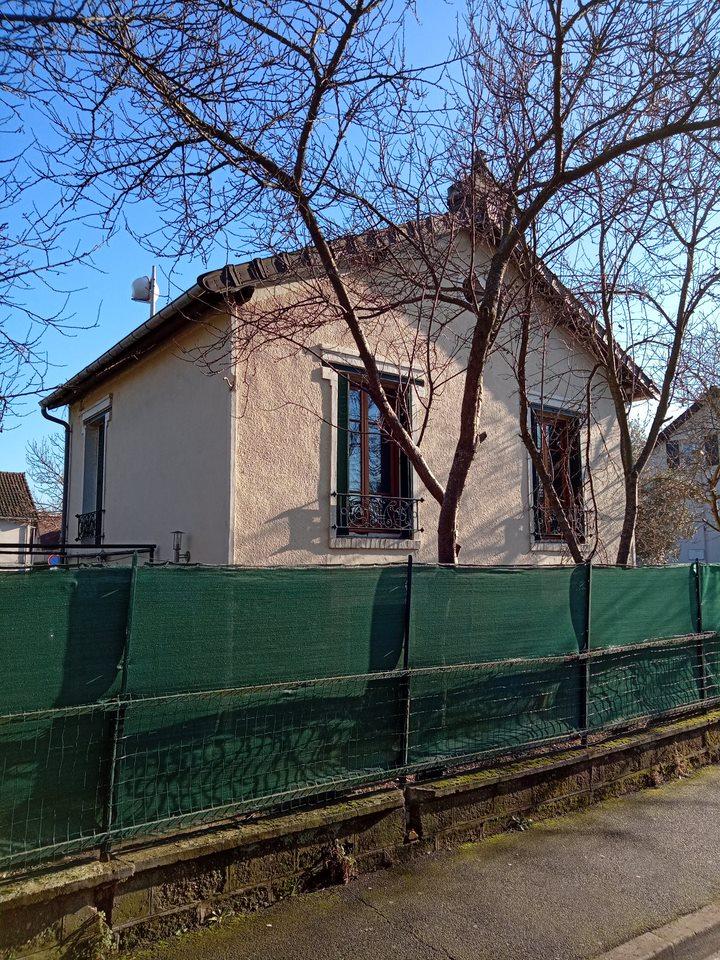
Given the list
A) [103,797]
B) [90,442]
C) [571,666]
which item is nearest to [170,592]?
[103,797]

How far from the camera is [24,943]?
3.51 m

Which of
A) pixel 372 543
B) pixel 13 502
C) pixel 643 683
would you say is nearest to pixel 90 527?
pixel 372 543

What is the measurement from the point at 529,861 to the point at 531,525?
6350 millimetres

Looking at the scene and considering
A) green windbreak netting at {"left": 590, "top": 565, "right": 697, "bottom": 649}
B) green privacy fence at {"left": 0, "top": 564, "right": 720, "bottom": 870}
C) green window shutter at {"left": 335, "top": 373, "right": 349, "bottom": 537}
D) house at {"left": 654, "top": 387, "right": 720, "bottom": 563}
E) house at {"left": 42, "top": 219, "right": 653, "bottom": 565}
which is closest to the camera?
green privacy fence at {"left": 0, "top": 564, "right": 720, "bottom": 870}

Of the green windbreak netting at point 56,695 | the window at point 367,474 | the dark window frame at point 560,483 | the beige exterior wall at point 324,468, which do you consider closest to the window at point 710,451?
the dark window frame at point 560,483

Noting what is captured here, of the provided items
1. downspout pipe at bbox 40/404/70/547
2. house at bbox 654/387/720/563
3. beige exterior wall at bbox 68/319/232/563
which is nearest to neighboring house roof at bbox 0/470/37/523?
downspout pipe at bbox 40/404/70/547

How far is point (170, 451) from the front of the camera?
9.55 metres

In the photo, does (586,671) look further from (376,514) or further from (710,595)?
(376,514)

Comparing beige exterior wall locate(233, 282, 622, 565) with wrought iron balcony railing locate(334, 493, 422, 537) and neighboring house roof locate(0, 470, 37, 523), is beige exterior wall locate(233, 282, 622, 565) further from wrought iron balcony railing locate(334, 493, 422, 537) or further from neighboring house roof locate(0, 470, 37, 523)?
neighboring house roof locate(0, 470, 37, 523)

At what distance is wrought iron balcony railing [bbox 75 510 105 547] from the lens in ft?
38.5

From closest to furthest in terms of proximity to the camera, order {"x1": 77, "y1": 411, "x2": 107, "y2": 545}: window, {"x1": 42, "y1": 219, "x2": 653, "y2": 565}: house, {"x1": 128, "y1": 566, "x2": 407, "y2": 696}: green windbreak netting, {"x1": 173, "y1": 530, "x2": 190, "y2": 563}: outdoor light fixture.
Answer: {"x1": 128, "y1": 566, "x2": 407, "y2": 696}: green windbreak netting → {"x1": 42, "y1": 219, "x2": 653, "y2": 565}: house → {"x1": 173, "y1": 530, "x2": 190, "y2": 563}: outdoor light fixture → {"x1": 77, "y1": 411, "x2": 107, "y2": 545}: window

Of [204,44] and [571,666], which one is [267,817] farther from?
[204,44]

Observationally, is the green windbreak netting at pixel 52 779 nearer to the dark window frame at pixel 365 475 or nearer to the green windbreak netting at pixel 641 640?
the green windbreak netting at pixel 641 640

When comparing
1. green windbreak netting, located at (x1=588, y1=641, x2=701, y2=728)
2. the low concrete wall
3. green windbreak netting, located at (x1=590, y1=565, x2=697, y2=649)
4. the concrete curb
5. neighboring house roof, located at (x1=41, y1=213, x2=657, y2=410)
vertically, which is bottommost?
the concrete curb
